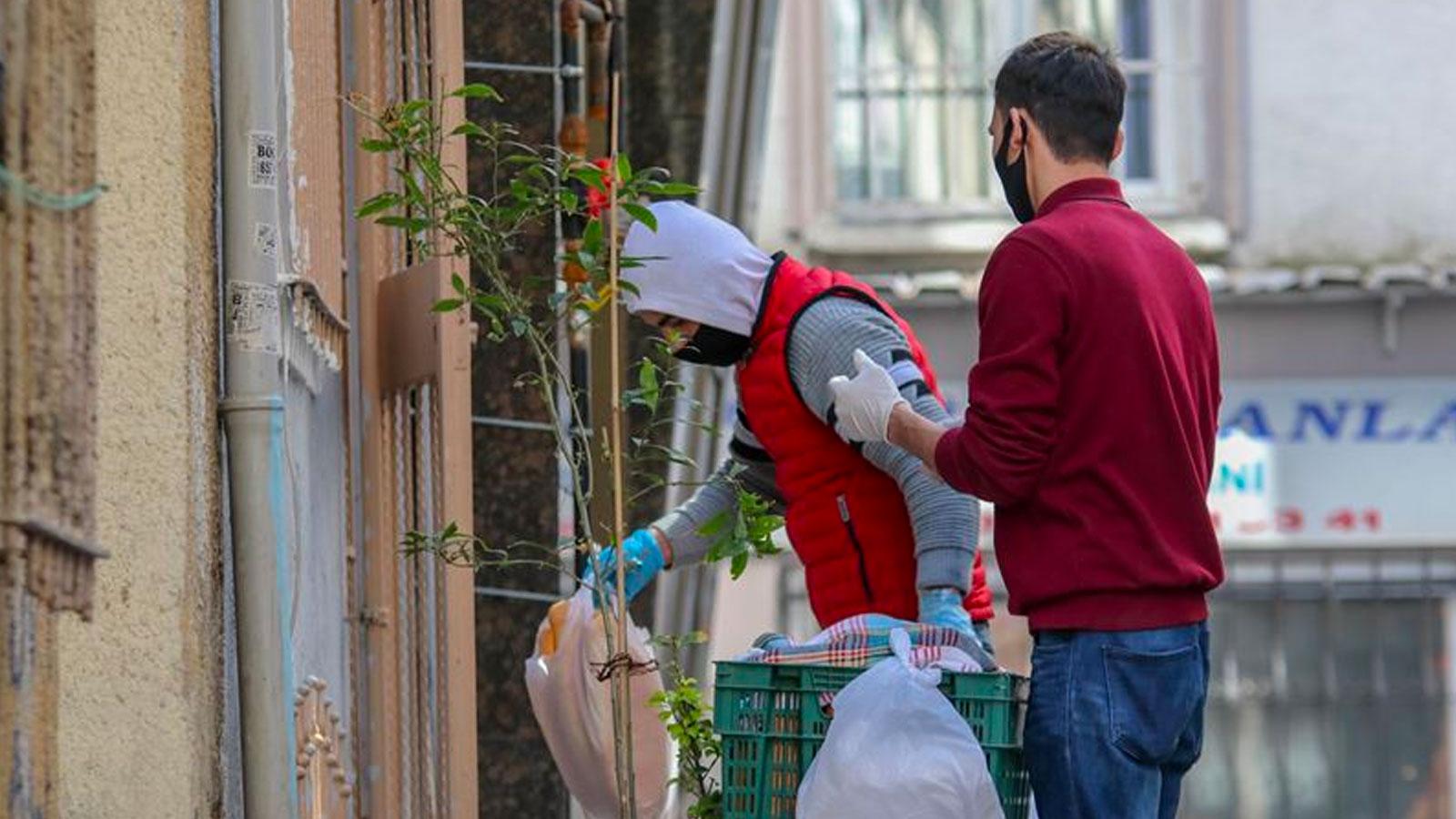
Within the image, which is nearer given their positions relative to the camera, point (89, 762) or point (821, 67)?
point (89, 762)

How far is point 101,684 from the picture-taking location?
11.9 ft

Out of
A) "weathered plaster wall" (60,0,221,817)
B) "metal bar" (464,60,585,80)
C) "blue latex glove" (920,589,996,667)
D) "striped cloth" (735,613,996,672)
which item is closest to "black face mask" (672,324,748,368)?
"blue latex glove" (920,589,996,667)

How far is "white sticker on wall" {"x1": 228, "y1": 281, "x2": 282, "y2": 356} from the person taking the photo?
4.22 m

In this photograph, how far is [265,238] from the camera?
4.26 meters

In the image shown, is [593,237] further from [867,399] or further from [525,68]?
[525,68]

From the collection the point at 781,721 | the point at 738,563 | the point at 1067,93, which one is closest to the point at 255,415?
the point at 781,721

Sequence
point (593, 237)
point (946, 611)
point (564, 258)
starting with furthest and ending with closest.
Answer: point (564, 258), point (593, 237), point (946, 611)

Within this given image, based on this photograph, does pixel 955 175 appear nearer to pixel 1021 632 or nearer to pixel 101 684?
pixel 1021 632

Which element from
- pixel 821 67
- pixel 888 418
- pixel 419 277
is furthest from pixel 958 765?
pixel 821 67

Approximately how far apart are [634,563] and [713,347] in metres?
0.43

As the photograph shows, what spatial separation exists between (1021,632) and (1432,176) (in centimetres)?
346

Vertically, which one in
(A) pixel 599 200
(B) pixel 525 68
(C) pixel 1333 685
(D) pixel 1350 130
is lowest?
(C) pixel 1333 685

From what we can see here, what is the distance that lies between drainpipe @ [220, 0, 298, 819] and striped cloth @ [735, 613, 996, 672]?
779mm

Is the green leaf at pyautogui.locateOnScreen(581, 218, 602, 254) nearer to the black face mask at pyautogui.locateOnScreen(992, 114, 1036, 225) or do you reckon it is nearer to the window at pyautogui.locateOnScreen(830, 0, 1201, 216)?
the black face mask at pyautogui.locateOnScreen(992, 114, 1036, 225)
